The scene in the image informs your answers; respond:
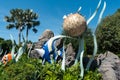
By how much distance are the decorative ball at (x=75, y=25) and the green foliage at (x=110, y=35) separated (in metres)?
22.9

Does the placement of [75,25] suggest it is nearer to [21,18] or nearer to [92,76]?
[92,76]

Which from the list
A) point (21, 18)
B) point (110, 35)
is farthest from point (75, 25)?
point (21, 18)

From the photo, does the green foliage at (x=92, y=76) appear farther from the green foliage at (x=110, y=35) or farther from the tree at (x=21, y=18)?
the tree at (x=21, y=18)

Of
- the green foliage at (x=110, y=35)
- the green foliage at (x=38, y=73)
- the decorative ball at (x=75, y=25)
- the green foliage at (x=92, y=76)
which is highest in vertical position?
the green foliage at (x=110, y=35)

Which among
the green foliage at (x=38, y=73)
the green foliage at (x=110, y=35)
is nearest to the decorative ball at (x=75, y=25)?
the green foliage at (x=38, y=73)

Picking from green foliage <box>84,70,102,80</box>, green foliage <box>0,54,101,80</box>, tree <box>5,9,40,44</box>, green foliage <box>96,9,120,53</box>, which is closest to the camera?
green foliage <box>0,54,101,80</box>

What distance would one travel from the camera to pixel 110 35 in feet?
120

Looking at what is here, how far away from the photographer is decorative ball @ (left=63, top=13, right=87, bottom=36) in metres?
10.6

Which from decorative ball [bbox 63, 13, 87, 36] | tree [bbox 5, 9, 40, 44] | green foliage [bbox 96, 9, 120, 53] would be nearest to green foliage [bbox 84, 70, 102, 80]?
decorative ball [bbox 63, 13, 87, 36]

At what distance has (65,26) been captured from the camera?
10.8 meters

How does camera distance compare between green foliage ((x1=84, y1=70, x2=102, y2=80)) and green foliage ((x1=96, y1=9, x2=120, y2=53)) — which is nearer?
green foliage ((x1=84, y1=70, x2=102, y2=80))

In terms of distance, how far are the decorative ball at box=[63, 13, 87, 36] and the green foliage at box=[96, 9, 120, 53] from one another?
2292 centimetres

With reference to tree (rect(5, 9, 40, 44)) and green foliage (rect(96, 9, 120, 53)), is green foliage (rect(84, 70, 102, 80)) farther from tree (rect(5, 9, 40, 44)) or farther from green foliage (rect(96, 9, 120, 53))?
tree (rect(5, 9, 40, 44))

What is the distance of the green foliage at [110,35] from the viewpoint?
34.6 metres
